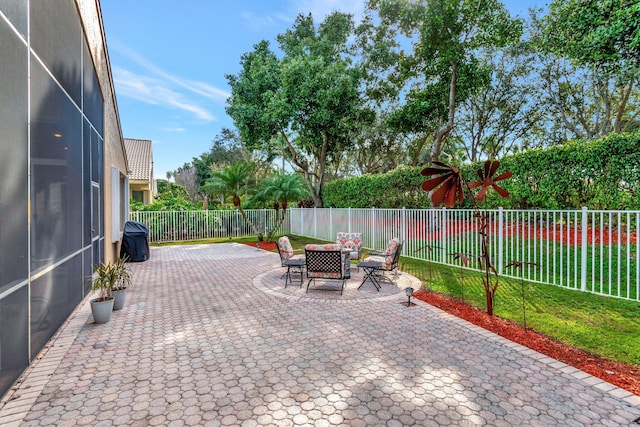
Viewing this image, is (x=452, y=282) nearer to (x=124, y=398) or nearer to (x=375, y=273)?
(x=375, y=273)

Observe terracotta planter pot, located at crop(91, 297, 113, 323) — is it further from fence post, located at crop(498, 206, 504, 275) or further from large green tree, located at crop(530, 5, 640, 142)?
large green tree, located at crop(530, 5, 640, 142)

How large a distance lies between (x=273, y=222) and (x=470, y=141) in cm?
1561

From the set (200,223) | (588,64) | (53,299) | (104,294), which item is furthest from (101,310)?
(200,223)

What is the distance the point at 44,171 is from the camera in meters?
4.14

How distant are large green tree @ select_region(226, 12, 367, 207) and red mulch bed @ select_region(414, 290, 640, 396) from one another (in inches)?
549

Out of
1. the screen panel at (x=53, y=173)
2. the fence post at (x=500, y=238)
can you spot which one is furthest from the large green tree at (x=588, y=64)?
the screen panel at (x=53, y=173)

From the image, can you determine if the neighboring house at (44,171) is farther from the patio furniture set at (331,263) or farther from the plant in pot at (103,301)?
the patio furniture set at (331,263)

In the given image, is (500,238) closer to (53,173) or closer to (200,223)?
(53,173)

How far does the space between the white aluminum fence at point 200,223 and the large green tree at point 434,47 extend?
1100 centimetres

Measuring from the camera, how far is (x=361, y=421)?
2.77 meters

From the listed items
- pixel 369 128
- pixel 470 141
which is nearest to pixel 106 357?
pixel 369 128

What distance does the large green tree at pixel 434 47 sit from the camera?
1309cm

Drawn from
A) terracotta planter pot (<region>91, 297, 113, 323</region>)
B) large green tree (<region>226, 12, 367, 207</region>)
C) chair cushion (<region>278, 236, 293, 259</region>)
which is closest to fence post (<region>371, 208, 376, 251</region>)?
chair cushion (<region>278, 236, 293, 259</region>)

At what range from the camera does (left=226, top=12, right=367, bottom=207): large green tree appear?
1738 cm
